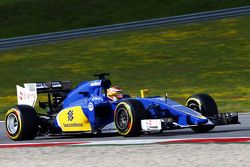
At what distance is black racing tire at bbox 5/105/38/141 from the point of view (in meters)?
12.6

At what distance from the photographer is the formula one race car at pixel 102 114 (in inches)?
446

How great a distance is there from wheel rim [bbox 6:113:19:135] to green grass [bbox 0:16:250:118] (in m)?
6.56

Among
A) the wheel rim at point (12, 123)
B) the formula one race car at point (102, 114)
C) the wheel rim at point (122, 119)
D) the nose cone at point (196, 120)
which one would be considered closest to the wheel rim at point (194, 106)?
the formula one race car at point (102, 114)

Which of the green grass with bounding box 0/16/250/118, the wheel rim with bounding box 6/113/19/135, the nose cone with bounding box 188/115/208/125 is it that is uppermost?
the green grass with bounding box 0/16/250/118

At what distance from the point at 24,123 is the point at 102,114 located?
4.76ft

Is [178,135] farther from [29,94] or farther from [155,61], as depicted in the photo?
[155,61]

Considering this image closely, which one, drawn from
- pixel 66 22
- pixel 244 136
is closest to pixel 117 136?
pixel 244 136

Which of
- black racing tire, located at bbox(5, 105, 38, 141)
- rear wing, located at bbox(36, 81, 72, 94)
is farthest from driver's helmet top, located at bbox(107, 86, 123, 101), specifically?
rear wing, located at bbox(36, 81, 72, 94)

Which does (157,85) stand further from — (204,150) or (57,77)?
(204,150)

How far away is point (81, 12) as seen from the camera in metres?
31.9

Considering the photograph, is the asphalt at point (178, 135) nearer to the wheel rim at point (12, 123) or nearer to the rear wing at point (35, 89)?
the wheel rim at point (12, 123)

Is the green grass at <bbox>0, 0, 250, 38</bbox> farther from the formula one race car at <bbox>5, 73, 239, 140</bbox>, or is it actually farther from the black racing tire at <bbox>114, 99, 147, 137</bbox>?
the black racing tire at <bbox>114, 99, 147, 137</bbox>

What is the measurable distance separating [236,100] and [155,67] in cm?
644

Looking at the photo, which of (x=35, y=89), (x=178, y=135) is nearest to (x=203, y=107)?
(x=178, y=135)
